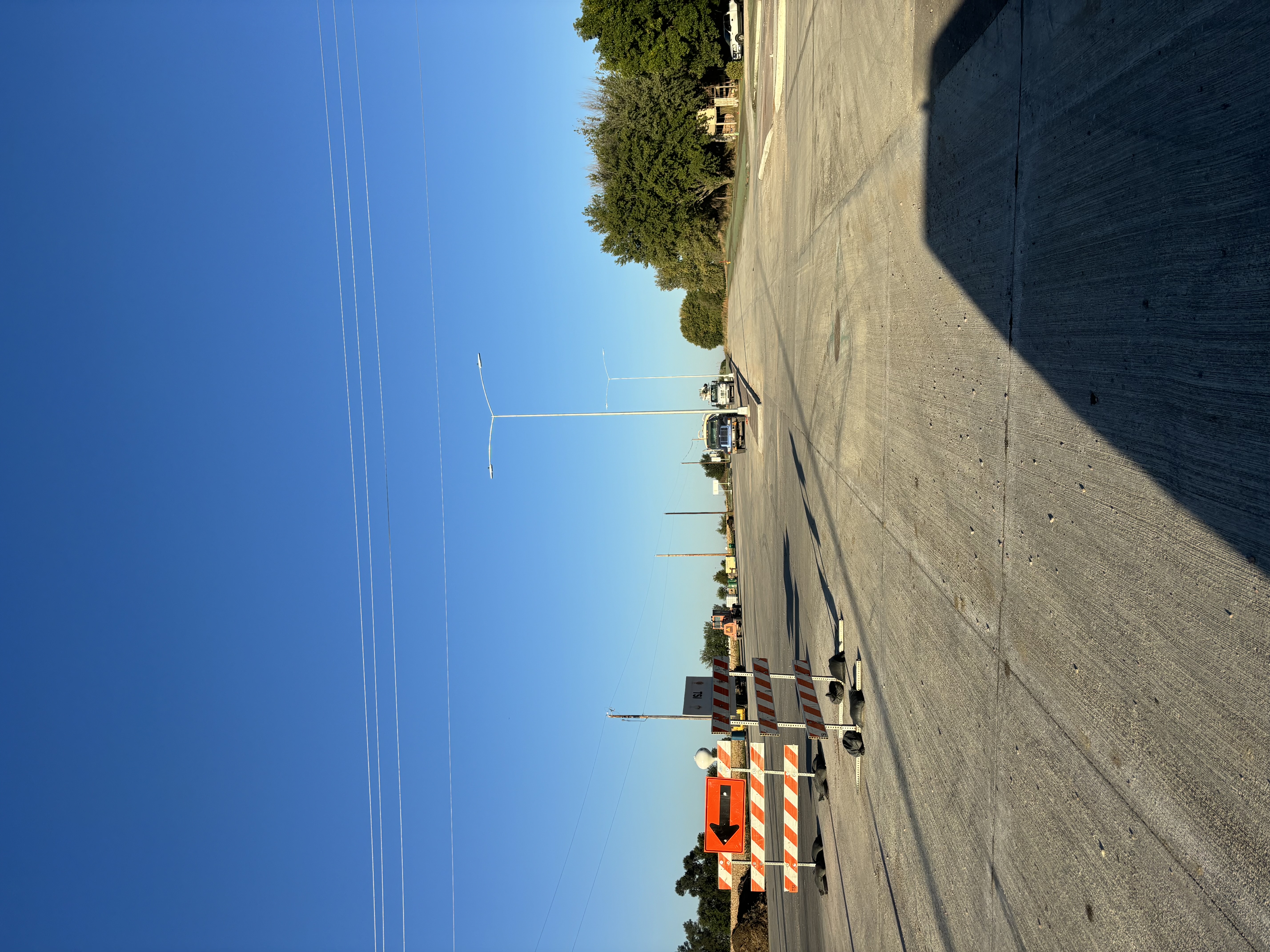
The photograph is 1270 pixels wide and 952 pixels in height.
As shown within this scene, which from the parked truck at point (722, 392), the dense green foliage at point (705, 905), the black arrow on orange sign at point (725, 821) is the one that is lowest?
the dense green foliage at point (705, 905)

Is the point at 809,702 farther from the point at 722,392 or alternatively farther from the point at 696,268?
the point at 696,268

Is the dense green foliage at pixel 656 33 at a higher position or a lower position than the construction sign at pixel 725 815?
higher

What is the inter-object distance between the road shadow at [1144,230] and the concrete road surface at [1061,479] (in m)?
0.02

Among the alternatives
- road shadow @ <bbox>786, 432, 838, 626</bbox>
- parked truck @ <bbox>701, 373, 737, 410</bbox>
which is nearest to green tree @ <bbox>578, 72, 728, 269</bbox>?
parked truck @ <bbox>701, 373, 737, 410</bbox>

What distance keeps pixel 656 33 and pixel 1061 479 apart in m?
35.9

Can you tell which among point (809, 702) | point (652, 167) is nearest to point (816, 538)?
point (809, 702)

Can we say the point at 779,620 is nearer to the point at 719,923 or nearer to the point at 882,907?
the point at 882,907

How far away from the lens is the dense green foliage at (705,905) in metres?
43.7

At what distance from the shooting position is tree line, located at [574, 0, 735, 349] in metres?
32.9

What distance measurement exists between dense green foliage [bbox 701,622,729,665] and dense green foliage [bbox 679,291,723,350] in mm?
27204

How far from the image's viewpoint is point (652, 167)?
35.4 m

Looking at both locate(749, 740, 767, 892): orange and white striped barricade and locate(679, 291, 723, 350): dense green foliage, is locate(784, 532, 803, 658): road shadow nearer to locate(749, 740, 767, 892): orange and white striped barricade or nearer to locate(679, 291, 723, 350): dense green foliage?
locate(749, 740, 767, 892): orange and white striped barricade

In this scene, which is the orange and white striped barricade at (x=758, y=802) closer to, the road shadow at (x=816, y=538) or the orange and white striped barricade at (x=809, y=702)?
the orange and white striped barricade at (x=809, y=702)

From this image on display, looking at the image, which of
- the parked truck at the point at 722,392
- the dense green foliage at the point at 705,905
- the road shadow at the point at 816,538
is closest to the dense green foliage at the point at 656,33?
the parked truck at the point at 722,392
